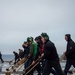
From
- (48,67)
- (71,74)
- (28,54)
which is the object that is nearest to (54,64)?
(48,67)

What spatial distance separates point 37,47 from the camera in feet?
48.3

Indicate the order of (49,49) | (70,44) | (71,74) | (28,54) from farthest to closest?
(71,74)
(28,54)
(70,44)
(49,49)

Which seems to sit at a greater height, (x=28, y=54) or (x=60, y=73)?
(x=28, y=54)

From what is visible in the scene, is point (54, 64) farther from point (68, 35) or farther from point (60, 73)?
point (68, 35)

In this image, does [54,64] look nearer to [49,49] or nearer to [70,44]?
[49,49]

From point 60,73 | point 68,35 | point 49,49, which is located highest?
point 68,35

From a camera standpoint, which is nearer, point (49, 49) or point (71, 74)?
point (49, 49)

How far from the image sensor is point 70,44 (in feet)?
46.2

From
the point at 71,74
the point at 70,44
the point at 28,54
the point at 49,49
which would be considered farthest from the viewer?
the point at 71,74

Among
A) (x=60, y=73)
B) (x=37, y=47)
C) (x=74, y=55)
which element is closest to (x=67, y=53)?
(x=74, y=55)

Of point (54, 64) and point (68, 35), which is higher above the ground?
point (68, 35)

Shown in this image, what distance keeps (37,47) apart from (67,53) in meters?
1.35

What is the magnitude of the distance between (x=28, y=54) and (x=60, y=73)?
12.5ft

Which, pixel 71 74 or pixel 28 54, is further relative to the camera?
pixel 71 74
